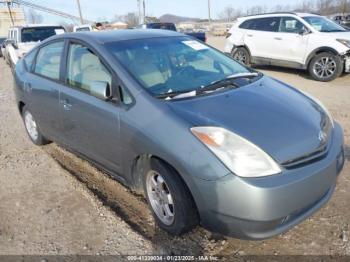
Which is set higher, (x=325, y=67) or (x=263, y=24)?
(x=263, y=24)

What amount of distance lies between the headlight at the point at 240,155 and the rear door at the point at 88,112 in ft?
3.33

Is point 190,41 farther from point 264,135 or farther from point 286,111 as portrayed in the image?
point 264,135

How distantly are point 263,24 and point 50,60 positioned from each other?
Result: 7.84 meters

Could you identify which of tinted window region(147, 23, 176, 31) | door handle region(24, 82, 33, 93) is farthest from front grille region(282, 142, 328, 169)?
tinted window region(147, 23, 176, 31)

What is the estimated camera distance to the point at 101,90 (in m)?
3.23

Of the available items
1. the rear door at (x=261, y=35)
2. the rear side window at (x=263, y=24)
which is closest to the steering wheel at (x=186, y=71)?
the rear door at (x=261, y=35)

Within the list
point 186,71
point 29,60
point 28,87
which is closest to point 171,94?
point 186,71

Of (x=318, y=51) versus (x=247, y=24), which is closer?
(x=318, y=51)

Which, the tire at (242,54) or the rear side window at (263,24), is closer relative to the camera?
the rear side window at (263,24)

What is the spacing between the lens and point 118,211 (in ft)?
11.4

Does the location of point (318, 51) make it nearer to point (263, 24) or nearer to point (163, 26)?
point (263, 24)

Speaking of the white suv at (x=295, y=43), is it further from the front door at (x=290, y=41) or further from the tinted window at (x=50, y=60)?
the tinted window at (x=50, y=60)

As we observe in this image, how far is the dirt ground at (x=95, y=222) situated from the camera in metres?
2.85

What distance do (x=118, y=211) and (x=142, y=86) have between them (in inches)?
49.1
